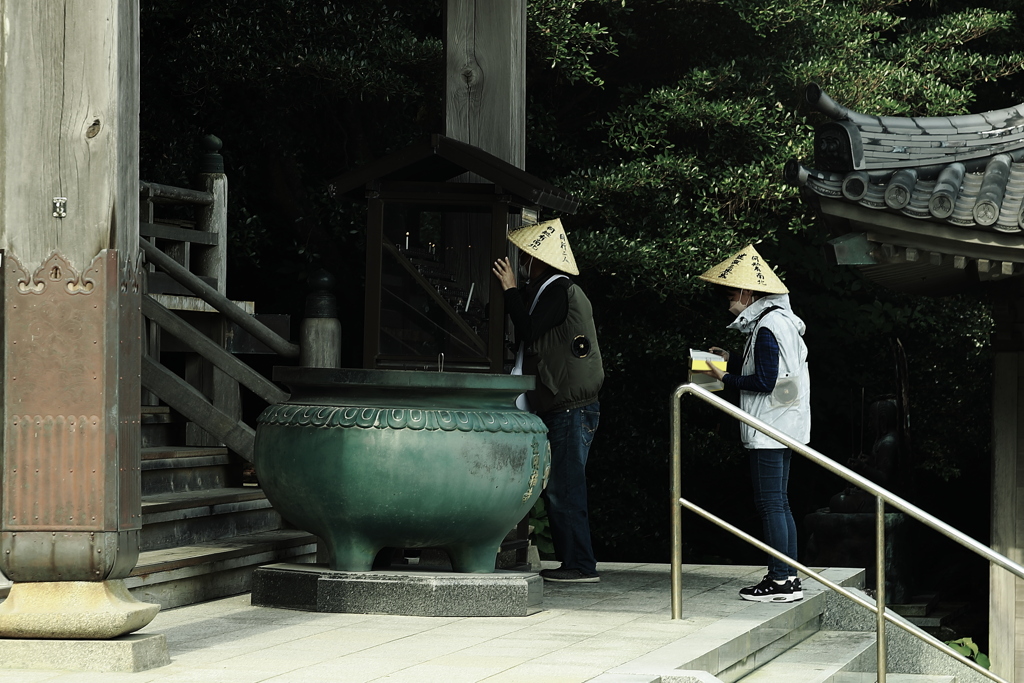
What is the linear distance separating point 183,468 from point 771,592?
341cm

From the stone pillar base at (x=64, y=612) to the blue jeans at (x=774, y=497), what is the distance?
10.9ft

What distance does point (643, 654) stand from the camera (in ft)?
16.9

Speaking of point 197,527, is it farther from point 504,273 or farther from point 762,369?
point 762,369

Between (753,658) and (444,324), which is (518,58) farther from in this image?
(753,658)

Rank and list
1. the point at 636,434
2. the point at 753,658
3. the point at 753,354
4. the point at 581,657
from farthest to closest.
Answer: the point at 636,434
the point at 753,354
the point at 753,658
the point at 581,657

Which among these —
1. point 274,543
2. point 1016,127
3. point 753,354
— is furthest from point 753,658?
point 1016,127

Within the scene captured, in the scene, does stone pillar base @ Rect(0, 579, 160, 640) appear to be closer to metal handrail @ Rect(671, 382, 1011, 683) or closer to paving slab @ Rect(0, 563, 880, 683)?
paving slab @ Rect(0, 563, 880, 683)

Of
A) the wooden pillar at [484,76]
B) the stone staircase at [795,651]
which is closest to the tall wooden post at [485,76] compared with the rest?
the wooden pillar at [484,76]

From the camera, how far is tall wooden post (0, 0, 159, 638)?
4.59m

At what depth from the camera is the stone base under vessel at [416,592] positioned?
6.00 m

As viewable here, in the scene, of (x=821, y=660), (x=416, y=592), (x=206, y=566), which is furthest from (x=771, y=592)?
(x=206, y=566)

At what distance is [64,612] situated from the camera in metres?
4.60

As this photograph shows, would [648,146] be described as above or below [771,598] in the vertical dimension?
above

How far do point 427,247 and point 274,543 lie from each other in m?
1.89
